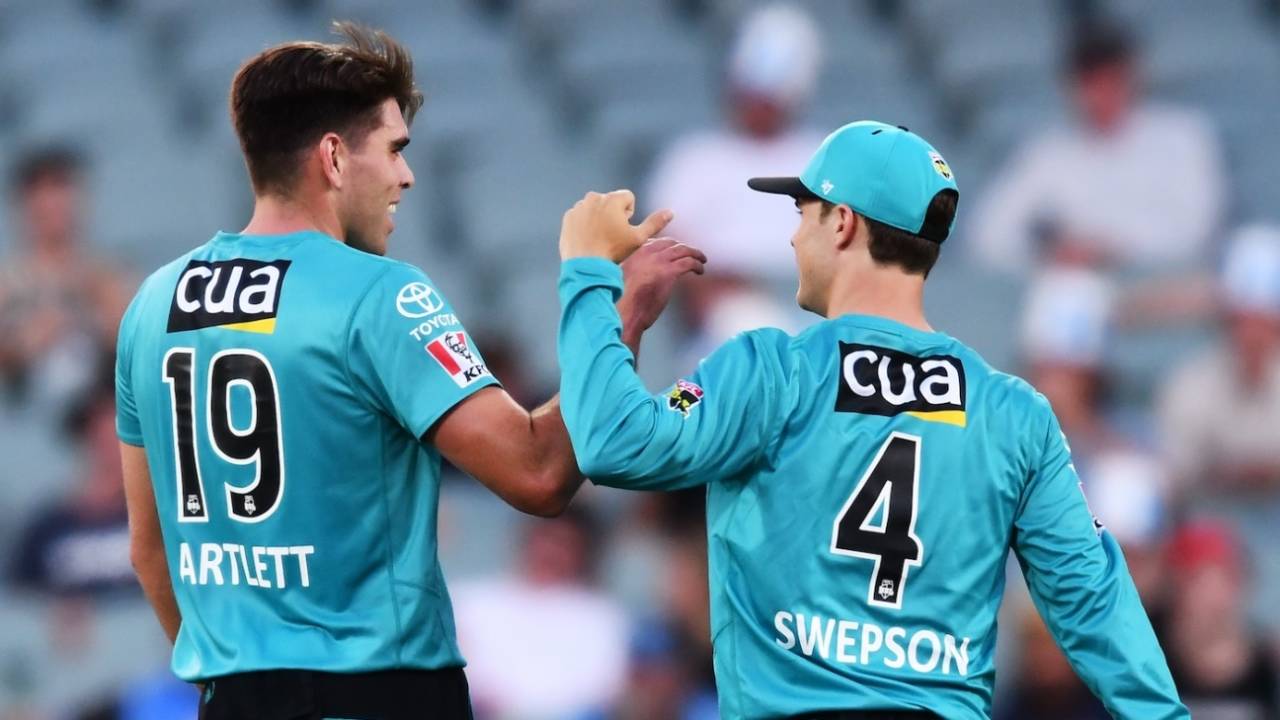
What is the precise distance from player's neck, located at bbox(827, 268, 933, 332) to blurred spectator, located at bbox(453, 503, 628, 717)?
3.31 meters

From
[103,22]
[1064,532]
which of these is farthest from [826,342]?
[103,22]

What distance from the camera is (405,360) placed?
3121mm

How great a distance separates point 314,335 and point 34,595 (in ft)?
14.3

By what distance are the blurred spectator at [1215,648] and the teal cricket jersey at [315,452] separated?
337 cm

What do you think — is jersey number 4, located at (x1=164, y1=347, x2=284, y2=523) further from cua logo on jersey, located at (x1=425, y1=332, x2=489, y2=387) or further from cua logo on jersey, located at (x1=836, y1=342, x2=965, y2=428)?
cua logo on jersey, located at (x1=836, y1=342, x2=965, y2=428)

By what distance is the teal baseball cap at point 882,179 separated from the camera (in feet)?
10.5

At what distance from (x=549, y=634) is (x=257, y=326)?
354 centimetres

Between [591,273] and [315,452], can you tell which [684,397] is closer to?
[591,273]

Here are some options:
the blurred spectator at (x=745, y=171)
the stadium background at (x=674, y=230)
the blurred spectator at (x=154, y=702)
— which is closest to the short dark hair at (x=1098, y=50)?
the stadium background at (x=674, y=230)

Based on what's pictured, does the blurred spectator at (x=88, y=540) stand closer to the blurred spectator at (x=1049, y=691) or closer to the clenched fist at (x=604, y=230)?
the blurred spectator at (x=1049, y=691)

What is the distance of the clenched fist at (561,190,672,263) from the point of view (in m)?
3.20

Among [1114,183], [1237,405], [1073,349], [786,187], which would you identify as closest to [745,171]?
[1073,349]

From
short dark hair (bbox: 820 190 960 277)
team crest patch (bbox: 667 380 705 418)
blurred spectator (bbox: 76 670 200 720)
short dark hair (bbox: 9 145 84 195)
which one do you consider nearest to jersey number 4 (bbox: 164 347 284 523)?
team crest patch (bbox: 667 380 705 418)

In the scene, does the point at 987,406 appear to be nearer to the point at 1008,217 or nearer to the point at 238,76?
the point at 238,76
